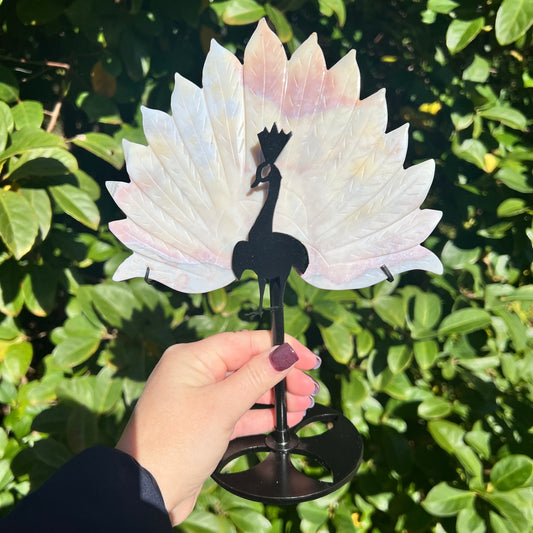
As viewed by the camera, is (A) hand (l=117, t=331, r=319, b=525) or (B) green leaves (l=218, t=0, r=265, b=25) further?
(B) green leaves (l=218, t=0, r=265, b=25)

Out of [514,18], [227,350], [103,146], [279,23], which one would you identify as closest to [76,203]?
[103,146]

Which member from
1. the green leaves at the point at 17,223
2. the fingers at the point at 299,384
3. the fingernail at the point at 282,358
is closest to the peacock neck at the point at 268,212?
the fingernail at the point at 282,358

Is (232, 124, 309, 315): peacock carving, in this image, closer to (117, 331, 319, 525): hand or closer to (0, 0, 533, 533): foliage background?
(117, 331, 319, 525): hand

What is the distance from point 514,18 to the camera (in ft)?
3.49

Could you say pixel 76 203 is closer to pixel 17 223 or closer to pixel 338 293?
pixel 17 223

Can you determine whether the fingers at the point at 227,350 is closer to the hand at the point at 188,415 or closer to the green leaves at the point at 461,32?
the hand at the point at 188,415

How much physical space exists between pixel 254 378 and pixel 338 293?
419 millimetres

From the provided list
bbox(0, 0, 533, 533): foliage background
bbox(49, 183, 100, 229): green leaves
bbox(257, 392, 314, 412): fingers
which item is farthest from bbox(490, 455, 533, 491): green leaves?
bbox(49, 183, 100, 229): green leaves

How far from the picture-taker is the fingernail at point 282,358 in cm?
81

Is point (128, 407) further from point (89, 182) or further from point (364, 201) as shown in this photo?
point (364, 201)

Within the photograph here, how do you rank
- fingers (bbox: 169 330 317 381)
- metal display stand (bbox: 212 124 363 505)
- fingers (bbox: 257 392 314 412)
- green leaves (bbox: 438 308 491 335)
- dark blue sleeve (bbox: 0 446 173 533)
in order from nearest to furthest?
dark blue sleeve (bbox: 0 446 173 533)
metal display stand (bbox: 212 124 363 505)
fingers (bbox: 169 330 317 381)
fingers (bbox: 257 392 314 412)
green leaves (bbox: 438 308 491 335)

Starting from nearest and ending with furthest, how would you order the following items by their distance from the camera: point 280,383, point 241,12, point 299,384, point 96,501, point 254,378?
1. point 96,501
2. point 254,378
3. point 280,383
4. point 299,384
5. point 241,12

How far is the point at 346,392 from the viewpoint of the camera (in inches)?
48.9

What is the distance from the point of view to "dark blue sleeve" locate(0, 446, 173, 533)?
66cm
